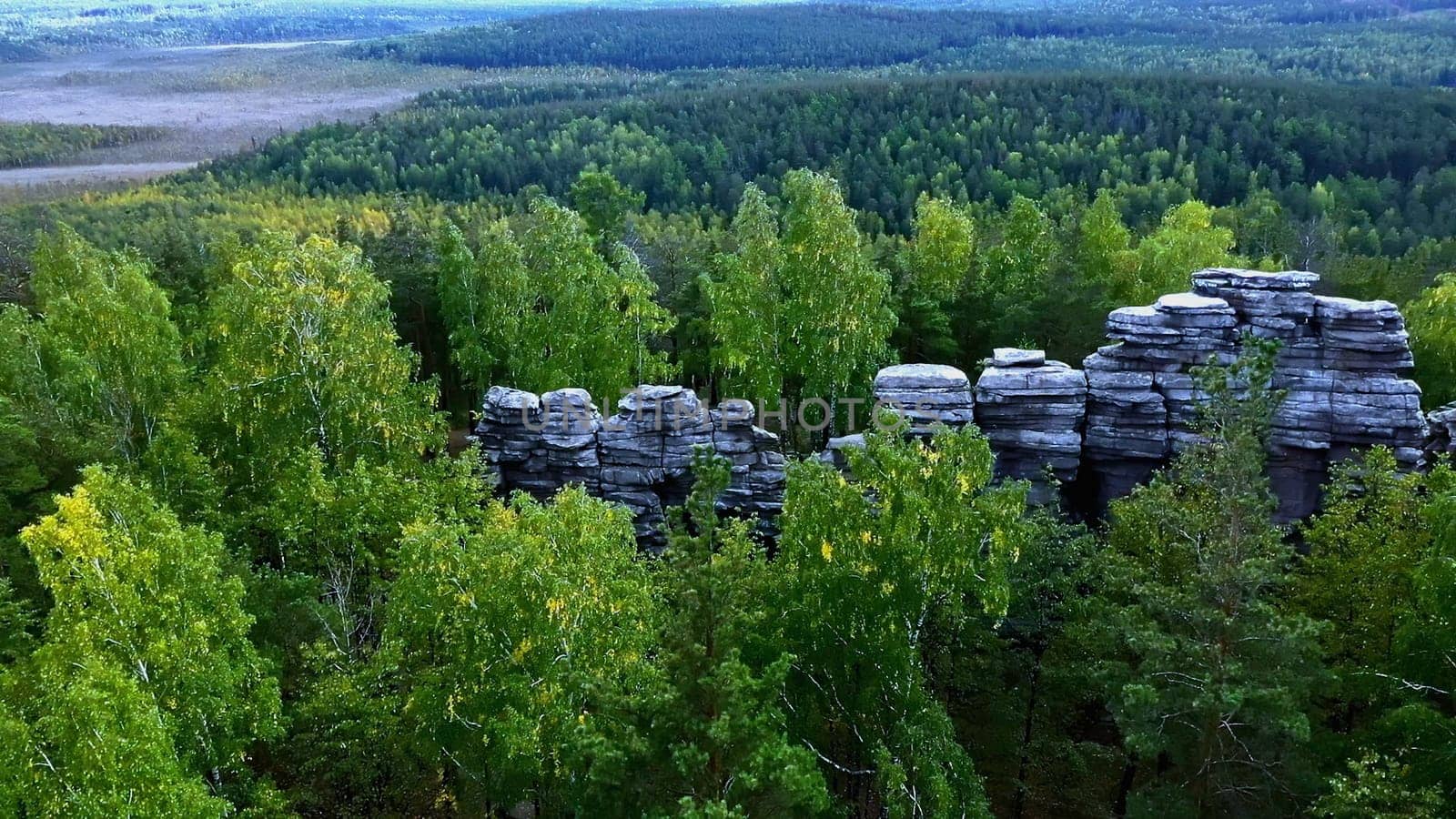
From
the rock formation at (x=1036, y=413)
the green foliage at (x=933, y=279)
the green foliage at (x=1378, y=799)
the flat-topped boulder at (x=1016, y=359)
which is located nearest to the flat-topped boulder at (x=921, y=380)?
the rock formation at (x=1036, y=413)

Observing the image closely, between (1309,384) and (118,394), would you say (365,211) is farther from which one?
(1309,384)

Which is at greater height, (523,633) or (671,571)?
(671,571)

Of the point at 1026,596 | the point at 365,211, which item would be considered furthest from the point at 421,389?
the point at 365,211

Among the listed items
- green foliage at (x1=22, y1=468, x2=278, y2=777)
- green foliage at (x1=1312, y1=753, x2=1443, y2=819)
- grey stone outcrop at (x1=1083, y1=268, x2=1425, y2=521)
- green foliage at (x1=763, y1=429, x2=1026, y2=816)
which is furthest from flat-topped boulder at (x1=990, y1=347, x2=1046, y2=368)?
green foliage at (x1=22, y1=468, x2=278, y2=777)

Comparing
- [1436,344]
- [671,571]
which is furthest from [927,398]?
[1436,344]

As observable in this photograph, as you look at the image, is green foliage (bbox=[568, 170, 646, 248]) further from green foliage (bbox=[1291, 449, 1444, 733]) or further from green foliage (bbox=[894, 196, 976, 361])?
green foliage (bbox=[1291, 449, 1444, 733])

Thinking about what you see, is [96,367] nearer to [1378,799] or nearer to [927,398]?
[927,398]

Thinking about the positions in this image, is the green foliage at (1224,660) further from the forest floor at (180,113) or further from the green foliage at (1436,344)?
the forest floor at (180,113)
